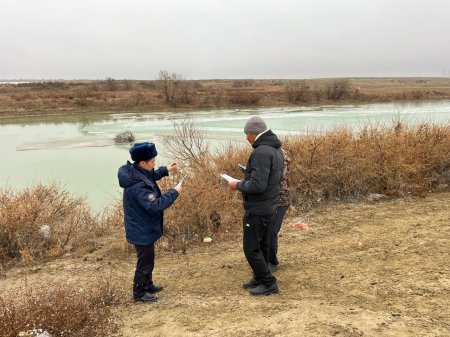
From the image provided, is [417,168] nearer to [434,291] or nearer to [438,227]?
[438,227]

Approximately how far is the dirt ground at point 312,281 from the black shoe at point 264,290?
77mm

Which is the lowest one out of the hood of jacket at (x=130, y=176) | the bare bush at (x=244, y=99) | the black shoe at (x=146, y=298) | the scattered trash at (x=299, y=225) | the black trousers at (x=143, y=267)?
the black shoe at (x=146, y=298)

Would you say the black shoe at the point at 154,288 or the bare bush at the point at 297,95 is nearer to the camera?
the black shoe at the point at 154,288

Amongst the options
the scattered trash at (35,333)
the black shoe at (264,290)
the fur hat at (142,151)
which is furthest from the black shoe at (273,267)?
the scattered trash at (35,333)

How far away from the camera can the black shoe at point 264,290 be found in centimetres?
401

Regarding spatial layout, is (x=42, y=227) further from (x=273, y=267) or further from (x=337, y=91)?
(x=337, y=91)

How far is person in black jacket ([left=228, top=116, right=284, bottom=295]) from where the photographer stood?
355cm

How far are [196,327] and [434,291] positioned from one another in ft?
7.63

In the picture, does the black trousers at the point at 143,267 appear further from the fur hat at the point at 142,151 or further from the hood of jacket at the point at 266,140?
the hood of jacket at the point at 266,140

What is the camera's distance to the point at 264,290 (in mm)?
4012

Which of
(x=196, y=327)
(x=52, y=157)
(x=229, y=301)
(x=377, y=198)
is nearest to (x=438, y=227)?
(x=377, y=198)

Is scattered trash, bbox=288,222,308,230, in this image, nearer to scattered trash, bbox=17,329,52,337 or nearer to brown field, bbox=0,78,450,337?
brown field, bbox=0,78,450,337

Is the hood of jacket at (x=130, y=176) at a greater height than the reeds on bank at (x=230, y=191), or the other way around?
the hood of jacket at (x=130, y=176)

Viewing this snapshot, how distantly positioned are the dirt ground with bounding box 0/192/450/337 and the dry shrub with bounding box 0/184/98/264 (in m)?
0.50
